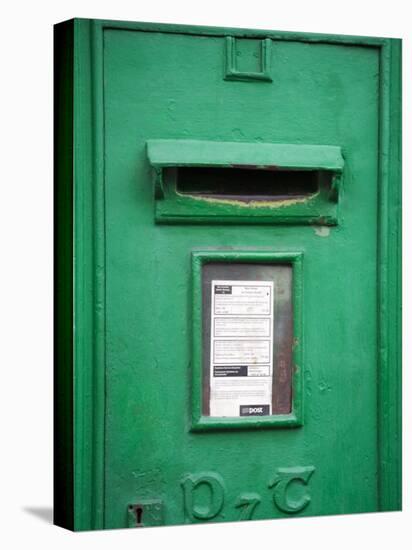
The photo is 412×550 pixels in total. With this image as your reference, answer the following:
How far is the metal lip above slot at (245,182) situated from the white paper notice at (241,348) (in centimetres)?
29

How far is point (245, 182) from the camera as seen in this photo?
507 cm

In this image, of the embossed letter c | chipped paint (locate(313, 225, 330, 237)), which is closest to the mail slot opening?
chipped paint (locate(313, 225, 330, 237))

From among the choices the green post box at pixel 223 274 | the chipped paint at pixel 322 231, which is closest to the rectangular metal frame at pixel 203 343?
the green post box at pixel 223 274

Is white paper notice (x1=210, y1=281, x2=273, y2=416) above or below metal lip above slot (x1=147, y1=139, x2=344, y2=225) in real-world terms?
Answer: below

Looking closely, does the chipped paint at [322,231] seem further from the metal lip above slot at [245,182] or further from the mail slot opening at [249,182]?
the mail slot opening at [249,182]

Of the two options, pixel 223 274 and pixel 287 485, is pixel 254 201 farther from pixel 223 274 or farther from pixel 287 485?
pixel 287 485

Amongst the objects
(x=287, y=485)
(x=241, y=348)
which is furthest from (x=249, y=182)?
(x=287, y=485)

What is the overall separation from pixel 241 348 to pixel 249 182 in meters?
0.66

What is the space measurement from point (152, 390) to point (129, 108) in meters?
1.10

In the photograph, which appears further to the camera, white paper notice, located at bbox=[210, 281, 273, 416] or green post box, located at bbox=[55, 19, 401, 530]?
white paper notice, located at bbox=[210, 281, 273, 416]

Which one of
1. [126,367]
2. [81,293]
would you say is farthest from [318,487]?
[81,293]

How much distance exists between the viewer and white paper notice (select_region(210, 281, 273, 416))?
5.02 m

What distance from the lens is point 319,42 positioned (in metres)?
5.13

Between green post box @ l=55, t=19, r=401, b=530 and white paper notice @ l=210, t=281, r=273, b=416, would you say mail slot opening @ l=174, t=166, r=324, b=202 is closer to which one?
green post box @ l=55, t=19, r=401, b=530
